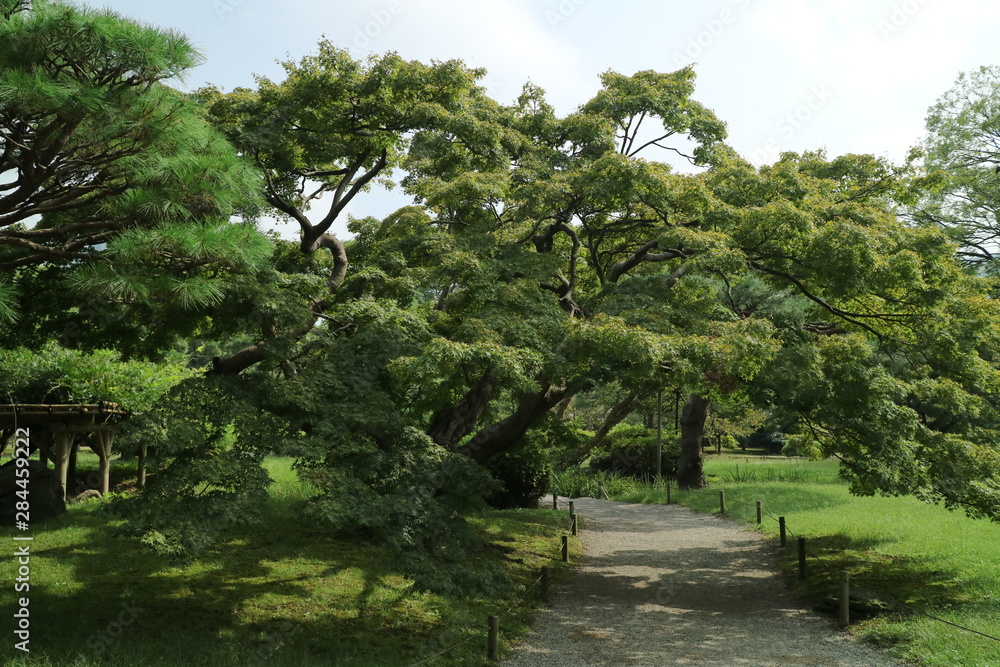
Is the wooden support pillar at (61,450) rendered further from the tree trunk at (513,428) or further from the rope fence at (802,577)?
the rope fence at (802,577)

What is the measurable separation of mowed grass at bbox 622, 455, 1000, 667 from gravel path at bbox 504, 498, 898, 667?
0.59 metres

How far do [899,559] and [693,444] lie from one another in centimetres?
1092

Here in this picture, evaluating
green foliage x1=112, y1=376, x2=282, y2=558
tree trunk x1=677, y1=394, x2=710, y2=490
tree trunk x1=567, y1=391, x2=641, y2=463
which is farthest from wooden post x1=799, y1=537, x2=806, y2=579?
tree trunk x1=677, y1=394, x2=710, y2=490

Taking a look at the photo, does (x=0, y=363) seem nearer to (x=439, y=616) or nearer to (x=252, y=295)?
(x=252, y=295)

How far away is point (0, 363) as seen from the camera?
39.0 ft

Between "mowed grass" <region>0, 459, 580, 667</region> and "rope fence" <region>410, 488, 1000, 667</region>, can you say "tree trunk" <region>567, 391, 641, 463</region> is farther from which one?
"mowed grass" <region>0, 459, 580, 667</region>

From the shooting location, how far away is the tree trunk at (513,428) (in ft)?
37.9

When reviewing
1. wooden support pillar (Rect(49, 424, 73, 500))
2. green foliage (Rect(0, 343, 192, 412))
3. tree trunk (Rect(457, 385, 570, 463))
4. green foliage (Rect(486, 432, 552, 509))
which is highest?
green foliage (Rect(0, 343, 192, 412))

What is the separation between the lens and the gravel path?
8297mm

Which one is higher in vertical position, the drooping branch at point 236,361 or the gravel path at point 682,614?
the drooping branch at point 236,361

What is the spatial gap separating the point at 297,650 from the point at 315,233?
689 cm

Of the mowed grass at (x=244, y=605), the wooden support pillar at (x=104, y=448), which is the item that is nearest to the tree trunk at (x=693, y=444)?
the mowed grass at (x=244, y=605)

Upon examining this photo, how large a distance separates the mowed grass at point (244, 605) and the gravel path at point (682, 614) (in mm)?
713

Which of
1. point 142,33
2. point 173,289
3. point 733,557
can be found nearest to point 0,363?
point 173,289
